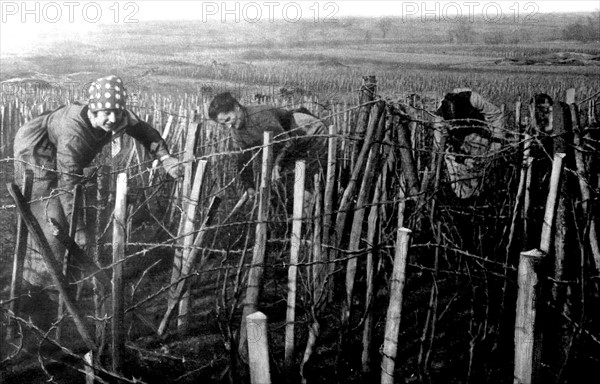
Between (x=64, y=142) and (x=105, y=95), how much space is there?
0.42m

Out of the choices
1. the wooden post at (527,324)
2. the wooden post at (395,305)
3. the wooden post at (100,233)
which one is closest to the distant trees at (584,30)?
the wooden post at (100,233)

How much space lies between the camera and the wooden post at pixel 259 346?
145 centimetres

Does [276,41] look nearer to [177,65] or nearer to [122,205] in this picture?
[177,65]

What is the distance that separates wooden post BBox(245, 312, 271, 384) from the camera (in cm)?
145

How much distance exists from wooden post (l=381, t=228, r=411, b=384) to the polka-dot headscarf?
2638 mm

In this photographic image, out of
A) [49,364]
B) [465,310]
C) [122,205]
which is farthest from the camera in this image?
[465,310]

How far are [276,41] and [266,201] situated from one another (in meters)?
4.03

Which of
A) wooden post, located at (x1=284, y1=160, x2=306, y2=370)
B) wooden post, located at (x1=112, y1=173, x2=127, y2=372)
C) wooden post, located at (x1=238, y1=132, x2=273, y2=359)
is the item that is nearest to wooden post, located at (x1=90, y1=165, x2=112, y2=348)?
wooden post, located at (x1=112, y1=173, x2=127, y2=372)

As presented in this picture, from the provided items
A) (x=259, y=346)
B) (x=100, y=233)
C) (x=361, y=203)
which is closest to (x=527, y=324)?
(x=259, y=346)

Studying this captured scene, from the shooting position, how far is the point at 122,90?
4.06m

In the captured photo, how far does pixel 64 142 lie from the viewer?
3.73 meters

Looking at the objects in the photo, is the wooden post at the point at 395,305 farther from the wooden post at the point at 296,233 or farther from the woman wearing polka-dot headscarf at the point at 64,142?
the woman wearing polka-dot headscarf at the point at 64,142

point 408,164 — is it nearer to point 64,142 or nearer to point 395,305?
point 395,305

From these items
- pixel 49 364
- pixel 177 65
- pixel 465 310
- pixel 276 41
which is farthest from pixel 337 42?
pixel 49 364
